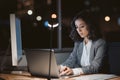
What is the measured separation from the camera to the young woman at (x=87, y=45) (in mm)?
2987

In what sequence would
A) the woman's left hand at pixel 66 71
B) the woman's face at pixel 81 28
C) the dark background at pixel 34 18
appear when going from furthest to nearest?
the dark background at pixel 34 18 < the woman's face at pixel 81 28 < the woman's left hand at pixel 66 71

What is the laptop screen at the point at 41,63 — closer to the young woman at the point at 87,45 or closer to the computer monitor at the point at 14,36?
the computer monitor at the point at 14,36

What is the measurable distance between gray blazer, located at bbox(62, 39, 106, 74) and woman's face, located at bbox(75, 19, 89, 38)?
121 millimetres

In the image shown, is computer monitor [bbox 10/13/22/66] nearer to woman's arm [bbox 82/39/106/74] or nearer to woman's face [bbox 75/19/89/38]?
woman's arm [bbox 82/39/106/74]

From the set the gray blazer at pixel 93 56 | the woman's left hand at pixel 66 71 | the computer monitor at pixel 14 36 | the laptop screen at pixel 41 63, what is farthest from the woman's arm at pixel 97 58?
the computer monitor at pixel 14 36

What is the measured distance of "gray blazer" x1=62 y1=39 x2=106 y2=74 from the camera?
287 cm

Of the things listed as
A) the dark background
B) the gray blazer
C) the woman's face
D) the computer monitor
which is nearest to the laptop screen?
the computer monitor

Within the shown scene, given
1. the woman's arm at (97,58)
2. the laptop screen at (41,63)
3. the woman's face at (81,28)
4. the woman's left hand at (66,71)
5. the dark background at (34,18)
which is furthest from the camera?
the dark background at (34,18)

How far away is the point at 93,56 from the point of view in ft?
10.1

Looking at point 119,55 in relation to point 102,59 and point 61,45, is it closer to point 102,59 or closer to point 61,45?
point 102,59

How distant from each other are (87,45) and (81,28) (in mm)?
199

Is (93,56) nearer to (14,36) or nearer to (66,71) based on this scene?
(66,71)

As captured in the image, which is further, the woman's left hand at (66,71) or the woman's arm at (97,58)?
the woman's arm at (97,58)

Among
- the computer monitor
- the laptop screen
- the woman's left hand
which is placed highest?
the computer monitor
